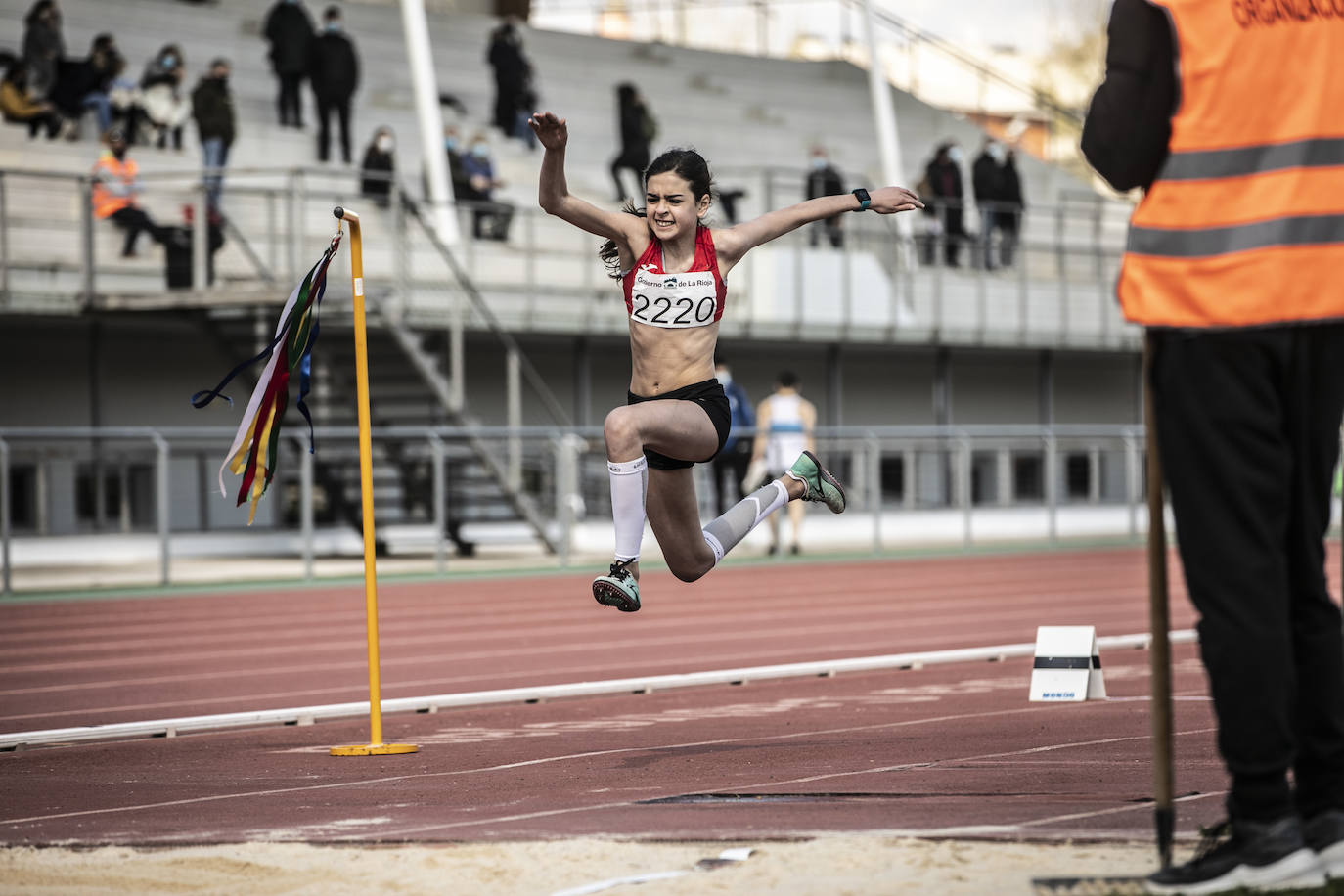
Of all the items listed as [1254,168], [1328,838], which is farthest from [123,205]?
[1328,838]

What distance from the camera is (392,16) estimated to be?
3447cm

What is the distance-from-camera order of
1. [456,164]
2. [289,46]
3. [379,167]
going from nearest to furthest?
[379,167] → [456,164] → [289,46]

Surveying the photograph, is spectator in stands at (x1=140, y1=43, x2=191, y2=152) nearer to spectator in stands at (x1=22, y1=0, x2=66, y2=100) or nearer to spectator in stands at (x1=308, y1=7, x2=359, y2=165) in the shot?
spectator in stands at (x1=22, y1=0, x2=66, y2=100)

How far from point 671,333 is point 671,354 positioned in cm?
9

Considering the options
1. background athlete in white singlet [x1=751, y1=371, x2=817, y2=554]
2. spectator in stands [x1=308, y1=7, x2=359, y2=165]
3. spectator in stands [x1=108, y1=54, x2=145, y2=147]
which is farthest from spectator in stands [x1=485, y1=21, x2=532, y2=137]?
background athlete in white singlet [x1=751, y1=371, x2=817, y2=554]

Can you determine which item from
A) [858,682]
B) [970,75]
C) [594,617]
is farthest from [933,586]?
[970,75]

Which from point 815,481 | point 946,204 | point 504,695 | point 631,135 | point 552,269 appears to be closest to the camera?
point 815,481

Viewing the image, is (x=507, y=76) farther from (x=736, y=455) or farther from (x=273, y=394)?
(x=273, y=394)

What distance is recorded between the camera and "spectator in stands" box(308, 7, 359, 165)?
25781mm

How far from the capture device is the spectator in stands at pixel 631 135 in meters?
28.2

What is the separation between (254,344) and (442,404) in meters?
2.31

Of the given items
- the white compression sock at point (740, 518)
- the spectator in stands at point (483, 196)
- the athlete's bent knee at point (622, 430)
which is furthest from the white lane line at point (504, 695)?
the spectator in stands at point (483, 196)

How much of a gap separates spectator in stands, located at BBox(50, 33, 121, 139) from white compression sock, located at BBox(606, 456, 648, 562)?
18.0 meters

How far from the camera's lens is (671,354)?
Result: 25.0 ft
